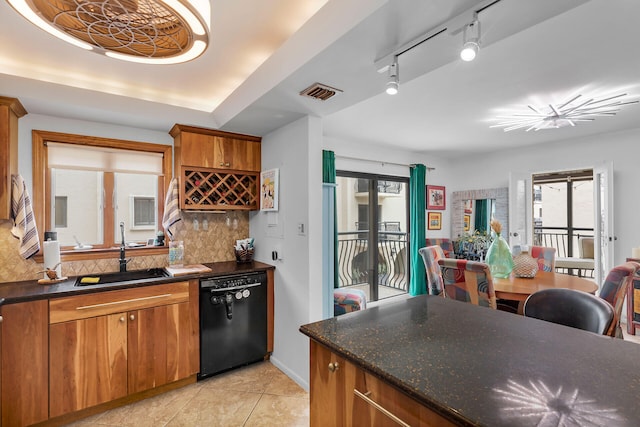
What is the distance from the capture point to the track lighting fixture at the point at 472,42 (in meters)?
1.20

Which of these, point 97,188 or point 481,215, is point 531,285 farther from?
point 97,188

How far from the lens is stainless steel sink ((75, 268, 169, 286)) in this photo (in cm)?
241

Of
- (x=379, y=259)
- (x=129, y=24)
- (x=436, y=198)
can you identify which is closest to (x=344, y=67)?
(x=129, y=24)

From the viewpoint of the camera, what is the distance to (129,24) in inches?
57.2

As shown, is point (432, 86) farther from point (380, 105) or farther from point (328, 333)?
point (328, 333)

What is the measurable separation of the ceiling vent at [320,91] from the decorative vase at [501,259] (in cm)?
209

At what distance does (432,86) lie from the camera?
8.34 ft

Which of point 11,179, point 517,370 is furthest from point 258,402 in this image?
point 11,179

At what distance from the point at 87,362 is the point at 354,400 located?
83.1 inches

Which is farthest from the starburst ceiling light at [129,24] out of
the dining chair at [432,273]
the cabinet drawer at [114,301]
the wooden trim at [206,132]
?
the dining chair at [432,273]

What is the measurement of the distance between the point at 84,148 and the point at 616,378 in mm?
3622

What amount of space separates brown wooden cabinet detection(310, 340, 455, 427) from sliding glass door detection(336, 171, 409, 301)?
10.5ft

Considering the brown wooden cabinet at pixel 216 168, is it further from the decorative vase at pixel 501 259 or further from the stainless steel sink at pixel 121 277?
the decorative vase at pixel 501 259

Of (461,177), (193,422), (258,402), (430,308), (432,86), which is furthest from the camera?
(461,177)
